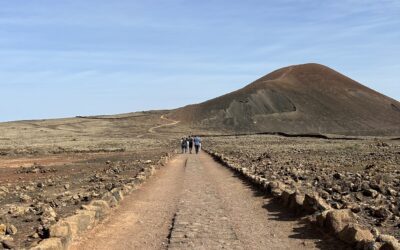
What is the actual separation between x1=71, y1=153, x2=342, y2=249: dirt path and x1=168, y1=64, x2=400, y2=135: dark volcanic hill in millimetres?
132891

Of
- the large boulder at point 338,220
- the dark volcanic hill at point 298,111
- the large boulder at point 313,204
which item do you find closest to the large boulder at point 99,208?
the large boulder at point 313,204

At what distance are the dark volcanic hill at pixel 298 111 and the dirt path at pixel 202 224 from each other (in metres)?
133

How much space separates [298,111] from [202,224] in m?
157

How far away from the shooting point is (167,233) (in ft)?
38.2

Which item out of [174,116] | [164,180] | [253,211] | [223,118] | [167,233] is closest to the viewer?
[167,233]

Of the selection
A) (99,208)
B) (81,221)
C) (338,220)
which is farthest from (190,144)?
(338,220)

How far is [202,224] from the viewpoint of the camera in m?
12.5

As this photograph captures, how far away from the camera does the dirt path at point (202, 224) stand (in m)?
10.5

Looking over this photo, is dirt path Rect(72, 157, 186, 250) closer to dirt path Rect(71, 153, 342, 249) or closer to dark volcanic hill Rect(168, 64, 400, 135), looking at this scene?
dirt path Rect(71, 153, 342, 249)

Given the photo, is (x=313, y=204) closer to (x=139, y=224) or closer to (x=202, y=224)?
(x=202, y=224)

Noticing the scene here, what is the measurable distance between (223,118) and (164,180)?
138996 millimetres

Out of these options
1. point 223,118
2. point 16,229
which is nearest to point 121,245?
point 16,229

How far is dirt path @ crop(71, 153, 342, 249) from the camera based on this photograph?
415 inches

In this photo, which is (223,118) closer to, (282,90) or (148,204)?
(282,90)
